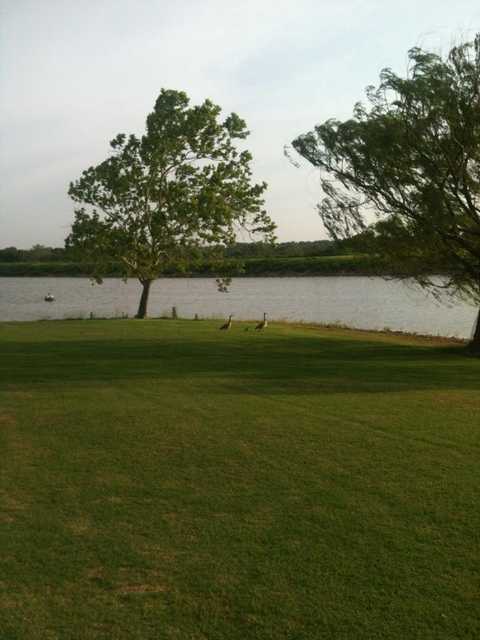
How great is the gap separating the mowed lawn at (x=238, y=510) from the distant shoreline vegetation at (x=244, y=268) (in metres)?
13.0

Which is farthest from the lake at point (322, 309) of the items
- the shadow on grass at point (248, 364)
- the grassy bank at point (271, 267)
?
the grassy bank at point (271, 267)

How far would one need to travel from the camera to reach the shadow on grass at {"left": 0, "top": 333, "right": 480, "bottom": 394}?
14367 millimetres

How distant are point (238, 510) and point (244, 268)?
3355cm

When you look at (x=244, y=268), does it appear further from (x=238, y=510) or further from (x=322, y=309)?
(x=238, y=510)

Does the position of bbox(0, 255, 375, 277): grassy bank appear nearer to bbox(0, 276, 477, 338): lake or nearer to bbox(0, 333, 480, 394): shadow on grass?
bbox(0, 276, 477, 338): lake

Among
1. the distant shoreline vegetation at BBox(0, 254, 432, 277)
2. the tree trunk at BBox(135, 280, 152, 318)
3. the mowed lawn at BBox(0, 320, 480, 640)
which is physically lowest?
the mowed lawn at BBox(0, 320, 480, 640)

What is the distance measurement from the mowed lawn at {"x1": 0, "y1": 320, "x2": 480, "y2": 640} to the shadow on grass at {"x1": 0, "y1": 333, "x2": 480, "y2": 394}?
309 millimetres

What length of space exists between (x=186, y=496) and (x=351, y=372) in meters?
9.33

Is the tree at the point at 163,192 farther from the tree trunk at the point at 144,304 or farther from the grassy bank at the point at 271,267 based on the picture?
→ the grassy bank at the point at 271,267

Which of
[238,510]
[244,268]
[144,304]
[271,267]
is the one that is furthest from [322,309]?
[271,267]

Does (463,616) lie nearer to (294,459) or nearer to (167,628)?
(167,628)

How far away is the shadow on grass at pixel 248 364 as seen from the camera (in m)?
14.4

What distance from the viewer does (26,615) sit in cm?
488

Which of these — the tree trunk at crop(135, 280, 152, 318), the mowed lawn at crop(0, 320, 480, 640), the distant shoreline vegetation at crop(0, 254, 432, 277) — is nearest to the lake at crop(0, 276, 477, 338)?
the distant shoreline vegetation at crop(0, 254, 432, 277)
